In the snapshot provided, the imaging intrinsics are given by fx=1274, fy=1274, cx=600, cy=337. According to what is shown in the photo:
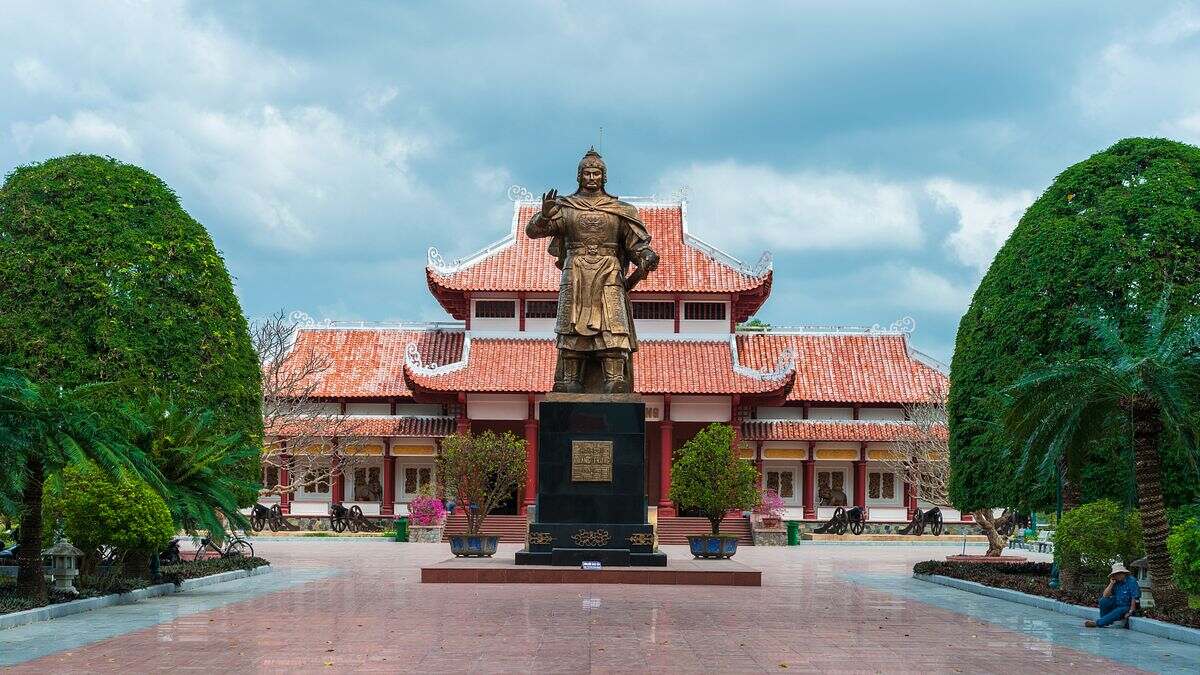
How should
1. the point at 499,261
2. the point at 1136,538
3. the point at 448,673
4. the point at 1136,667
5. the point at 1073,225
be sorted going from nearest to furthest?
the point at 448,673
the point at 1136,667
the point at 1136,538
the point at 1073,225
the point at 499,261

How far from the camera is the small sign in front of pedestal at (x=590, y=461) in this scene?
18.4 m

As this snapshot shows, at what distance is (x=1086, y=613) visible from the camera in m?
15.2

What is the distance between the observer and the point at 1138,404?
49.0 feet

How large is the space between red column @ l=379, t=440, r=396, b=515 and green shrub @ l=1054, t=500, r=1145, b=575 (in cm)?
3093

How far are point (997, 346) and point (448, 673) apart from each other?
1287 centimetres

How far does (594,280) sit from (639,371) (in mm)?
22923

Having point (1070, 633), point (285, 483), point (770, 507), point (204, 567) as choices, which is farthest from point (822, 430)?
point (1070, 633)

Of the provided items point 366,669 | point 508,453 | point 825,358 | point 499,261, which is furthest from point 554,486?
point 825,358

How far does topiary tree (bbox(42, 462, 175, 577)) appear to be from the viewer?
15.8 m

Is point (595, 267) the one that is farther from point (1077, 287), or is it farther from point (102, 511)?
point (102, 511)

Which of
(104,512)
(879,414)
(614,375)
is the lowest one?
(104,512)

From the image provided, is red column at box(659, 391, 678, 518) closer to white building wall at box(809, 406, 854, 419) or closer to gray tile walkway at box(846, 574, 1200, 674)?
white building wall at box(809, 406, 854, 419)

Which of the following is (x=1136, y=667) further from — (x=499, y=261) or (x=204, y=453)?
(x=499, y=261)

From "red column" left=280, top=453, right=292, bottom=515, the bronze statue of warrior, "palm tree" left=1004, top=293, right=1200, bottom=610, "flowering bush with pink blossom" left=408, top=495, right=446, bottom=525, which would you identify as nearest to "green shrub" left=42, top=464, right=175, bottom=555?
the bronze statue of warrior
